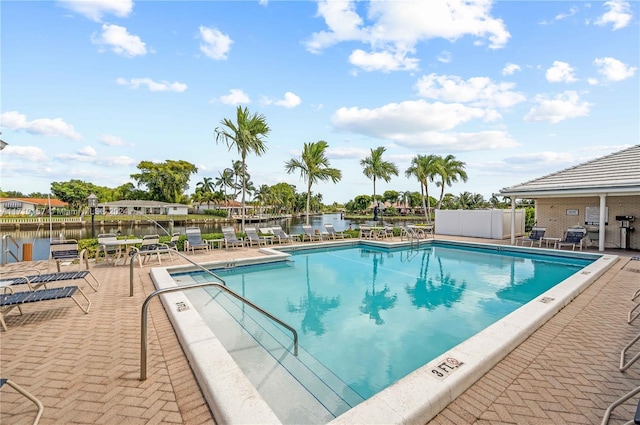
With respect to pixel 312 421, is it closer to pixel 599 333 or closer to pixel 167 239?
pixel 599 333

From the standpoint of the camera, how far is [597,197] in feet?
44.3

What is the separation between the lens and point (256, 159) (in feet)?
51.3

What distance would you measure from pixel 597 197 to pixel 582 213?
87cm

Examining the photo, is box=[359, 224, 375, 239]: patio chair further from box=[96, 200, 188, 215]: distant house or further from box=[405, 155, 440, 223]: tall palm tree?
box=[96, 200, 188, 215]: distant house

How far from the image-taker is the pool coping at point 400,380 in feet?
7.96

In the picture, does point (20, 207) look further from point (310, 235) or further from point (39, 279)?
point (39, 279)

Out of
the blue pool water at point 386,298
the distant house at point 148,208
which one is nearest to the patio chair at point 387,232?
the blue pool water at point 386,298

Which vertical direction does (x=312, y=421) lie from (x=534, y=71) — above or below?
below

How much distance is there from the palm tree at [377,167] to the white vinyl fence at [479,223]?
14.0 ft

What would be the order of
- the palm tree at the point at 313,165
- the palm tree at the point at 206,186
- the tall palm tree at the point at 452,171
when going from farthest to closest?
the palm tree at the point at 206,186 → the tall palm tree at the point at 452,171 → the palm tree at the point at 313,165

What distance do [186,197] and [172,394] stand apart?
225ft

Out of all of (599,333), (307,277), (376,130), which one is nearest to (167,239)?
(307,277)

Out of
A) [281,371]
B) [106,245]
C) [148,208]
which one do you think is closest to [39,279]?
[106,245]

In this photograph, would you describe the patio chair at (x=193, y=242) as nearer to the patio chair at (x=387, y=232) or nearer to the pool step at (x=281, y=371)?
the pool step at (x=281, y=371)
